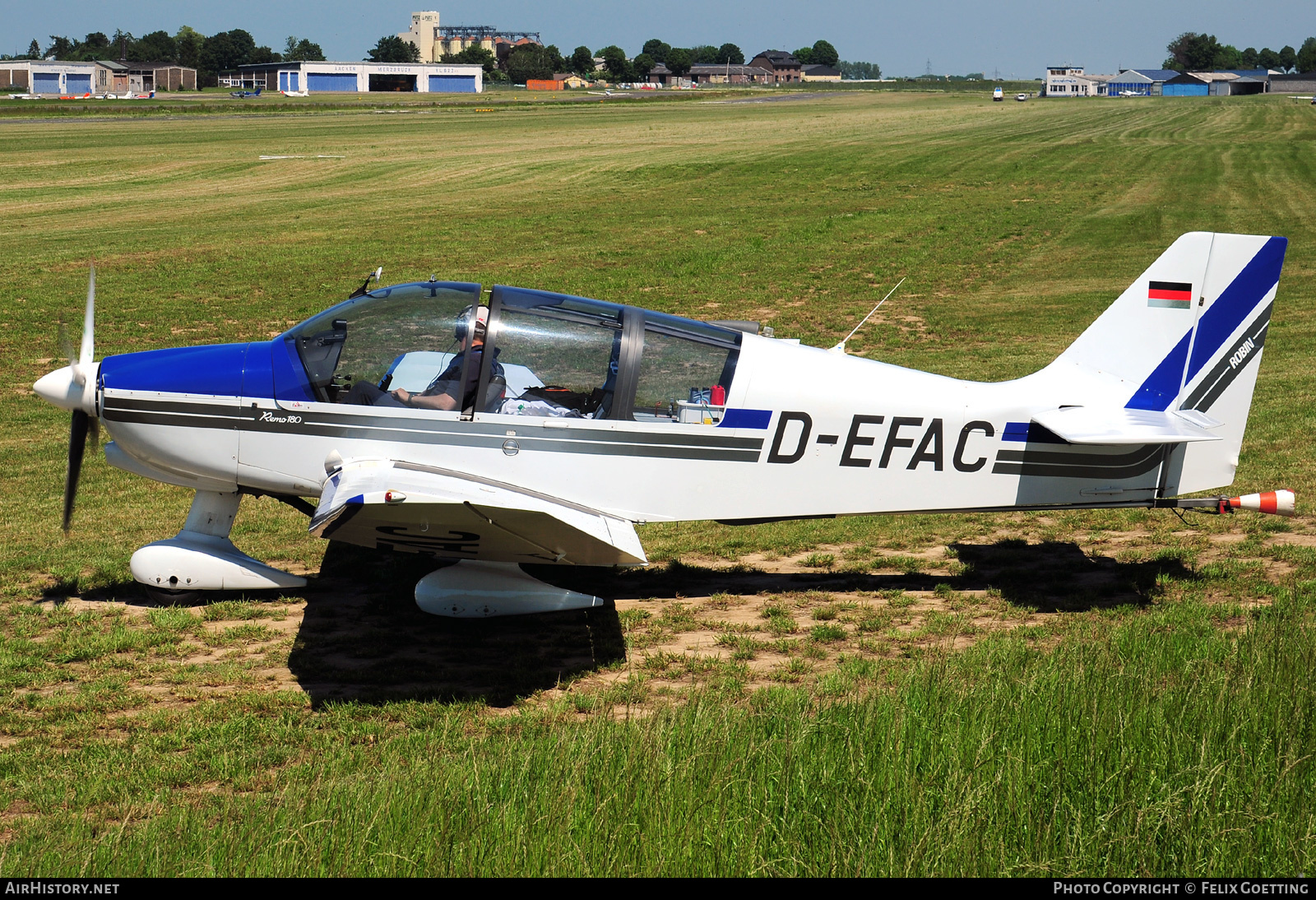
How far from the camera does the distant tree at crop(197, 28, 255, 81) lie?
542 feet

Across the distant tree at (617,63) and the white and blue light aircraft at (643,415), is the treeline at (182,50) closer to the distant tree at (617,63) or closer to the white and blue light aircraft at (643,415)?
the distant tree at (617,63)

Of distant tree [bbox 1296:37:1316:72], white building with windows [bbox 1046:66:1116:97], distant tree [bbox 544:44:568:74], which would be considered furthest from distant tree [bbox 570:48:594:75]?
distant tree [bbox 1296:37:1316:72]

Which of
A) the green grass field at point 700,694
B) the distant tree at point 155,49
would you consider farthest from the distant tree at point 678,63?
the green grass field at point 700,694

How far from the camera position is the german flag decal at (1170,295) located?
25.5 ft

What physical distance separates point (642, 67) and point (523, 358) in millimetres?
190606

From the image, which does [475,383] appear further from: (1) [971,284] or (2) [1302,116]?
(2) [1302,116]

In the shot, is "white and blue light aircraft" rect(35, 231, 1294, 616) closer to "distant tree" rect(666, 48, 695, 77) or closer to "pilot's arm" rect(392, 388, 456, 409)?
"pilot's arm" rect(392, 388, 456, 409)

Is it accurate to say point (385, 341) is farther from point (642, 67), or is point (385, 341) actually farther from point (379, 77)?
point (642, 67)

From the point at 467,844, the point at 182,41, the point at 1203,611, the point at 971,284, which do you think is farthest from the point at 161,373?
the point at 182,41

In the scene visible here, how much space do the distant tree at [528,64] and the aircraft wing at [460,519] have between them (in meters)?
163

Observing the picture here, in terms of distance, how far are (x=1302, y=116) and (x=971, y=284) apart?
5743 cm

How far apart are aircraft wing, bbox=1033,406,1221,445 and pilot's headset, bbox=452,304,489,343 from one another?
3.89 m

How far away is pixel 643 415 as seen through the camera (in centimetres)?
746

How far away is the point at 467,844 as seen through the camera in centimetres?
434
